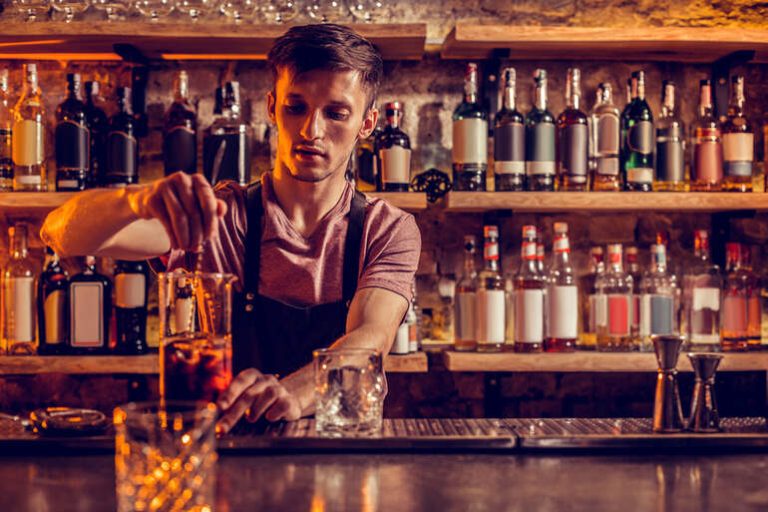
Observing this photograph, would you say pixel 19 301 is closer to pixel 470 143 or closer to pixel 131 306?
pixel 131 306

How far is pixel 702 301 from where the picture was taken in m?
2.45

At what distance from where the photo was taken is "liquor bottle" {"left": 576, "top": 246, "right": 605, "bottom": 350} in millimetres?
2467

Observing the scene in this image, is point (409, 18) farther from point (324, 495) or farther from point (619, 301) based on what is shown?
point (324, 495)

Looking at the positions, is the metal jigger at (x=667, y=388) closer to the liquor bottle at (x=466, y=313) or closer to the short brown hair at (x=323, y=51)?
the short brown hair at (x=323, y=51)

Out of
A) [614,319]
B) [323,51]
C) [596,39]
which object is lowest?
[614,319]

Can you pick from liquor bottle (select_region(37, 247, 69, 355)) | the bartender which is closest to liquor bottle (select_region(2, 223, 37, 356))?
liquor bottle (select_region(37, 247, 69, 355))

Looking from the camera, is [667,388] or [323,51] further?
[323,51]

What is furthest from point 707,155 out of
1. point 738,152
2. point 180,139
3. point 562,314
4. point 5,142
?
point 5,142

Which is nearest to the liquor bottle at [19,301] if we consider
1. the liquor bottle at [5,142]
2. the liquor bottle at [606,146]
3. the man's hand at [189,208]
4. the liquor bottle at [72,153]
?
the liquor bottle at [5,142]

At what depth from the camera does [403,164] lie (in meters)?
2.34

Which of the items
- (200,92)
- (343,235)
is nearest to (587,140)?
(343,235)

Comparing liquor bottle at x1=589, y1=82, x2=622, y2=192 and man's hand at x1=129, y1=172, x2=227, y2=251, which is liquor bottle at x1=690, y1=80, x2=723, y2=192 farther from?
man's hand at x1=129, y1=172, x2=227, y2=251

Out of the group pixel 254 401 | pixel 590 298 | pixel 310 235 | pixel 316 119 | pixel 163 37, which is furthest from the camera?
pixel 590 298

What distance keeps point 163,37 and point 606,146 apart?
1.20 meters
